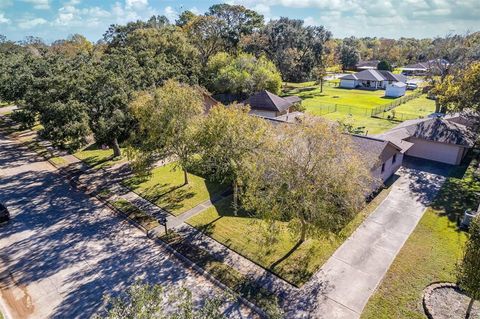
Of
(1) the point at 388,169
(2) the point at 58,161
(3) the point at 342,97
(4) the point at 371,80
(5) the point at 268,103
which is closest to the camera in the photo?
(1) the point at 388,169

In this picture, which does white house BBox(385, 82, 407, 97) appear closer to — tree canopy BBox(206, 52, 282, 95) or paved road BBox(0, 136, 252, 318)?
tree canopy BBox(206, 52, 282, 95)

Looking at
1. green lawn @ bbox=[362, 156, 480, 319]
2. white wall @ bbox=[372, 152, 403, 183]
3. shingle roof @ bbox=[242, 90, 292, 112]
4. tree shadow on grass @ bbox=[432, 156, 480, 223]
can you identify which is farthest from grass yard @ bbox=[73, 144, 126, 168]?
tree shadow on grass @ bbox=[432, 156, 480, 223]

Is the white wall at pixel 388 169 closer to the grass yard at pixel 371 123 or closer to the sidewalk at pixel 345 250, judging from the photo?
the sidewalk at pixel 345 250

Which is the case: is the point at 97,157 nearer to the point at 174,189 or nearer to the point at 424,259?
the point at 174,189

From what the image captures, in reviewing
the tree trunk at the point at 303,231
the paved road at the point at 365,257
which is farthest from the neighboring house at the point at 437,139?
the tree trunk at the point at 303,231

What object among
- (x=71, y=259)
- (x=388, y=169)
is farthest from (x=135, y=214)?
(x=388, y=169)

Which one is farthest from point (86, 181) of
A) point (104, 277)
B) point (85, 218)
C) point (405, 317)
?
point (405, 317)
